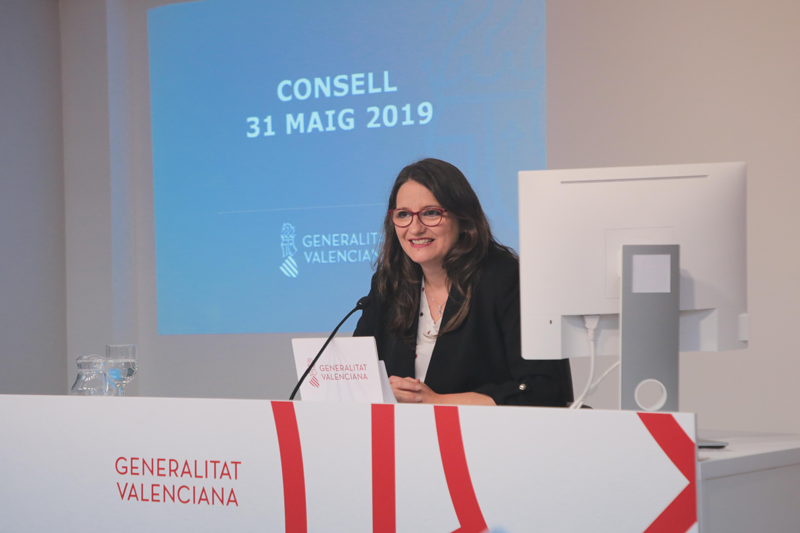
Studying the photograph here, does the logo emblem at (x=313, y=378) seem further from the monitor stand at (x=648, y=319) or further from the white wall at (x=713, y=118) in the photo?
the white wall at (x=713, y=118)

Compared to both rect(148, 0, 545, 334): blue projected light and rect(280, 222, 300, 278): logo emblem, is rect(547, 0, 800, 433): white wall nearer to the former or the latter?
rect(148, 0, 545, 334): blue projected light

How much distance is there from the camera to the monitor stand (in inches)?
48.8

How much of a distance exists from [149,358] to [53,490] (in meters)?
2.81

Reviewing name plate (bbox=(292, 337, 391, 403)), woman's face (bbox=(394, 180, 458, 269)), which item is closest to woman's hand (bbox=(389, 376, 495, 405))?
name plate (bbox=(292, 337, 391, 403))

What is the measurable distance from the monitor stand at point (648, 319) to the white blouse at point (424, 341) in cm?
65

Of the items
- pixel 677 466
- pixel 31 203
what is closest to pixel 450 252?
pixel 677 466

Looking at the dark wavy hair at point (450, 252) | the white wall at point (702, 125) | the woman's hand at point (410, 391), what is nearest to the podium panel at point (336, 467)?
the woman's hand at point (410, 391)

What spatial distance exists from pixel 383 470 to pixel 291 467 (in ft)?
0.49

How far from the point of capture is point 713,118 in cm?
289

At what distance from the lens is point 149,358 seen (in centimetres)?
386

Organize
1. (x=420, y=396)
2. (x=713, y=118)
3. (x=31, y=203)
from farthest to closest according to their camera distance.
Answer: (x=31, y=203)
(x=713, y=118)
(x=420, y=396)

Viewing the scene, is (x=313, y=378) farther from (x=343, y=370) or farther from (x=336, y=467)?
(x=336, y=467)

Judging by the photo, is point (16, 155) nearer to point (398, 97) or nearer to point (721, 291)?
point (398, 97)

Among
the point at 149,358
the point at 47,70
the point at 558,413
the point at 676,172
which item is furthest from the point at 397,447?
the point at 47,70
